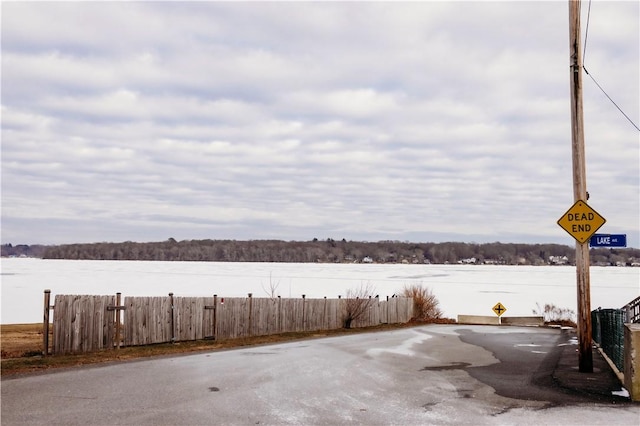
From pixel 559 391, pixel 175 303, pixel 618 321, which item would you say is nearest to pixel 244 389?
pixel 559 391

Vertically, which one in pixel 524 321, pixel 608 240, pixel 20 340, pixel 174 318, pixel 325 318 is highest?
pixel 608 240

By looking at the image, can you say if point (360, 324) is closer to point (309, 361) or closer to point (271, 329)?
point (271, 329)

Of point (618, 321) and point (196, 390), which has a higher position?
point (618, 321)

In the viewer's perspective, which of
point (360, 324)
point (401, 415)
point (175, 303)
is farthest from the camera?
point (360, 324)

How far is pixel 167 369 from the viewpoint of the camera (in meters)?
13.5

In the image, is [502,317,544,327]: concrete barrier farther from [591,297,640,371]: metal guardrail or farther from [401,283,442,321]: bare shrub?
[591,297,640,371]: metal guardrail

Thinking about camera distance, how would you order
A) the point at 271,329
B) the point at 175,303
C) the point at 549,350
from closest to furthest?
the point at 549,350
the point at 175,303
the point at 271,329

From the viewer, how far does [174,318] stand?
2011 centimetres

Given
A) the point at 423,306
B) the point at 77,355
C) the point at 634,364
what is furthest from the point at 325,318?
the point at 634,364

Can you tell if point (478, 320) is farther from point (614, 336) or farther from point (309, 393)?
point (309, 393)

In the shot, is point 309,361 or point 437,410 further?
point 309,361

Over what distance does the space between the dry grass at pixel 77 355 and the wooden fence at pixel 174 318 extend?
0.44 meters

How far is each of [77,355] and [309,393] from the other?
8.18 m

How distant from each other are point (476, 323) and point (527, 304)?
61.8 ft
